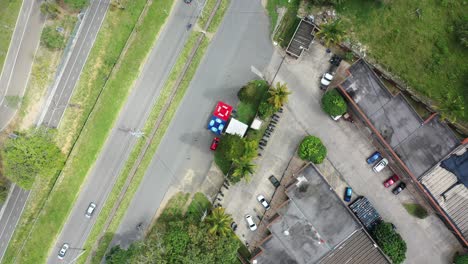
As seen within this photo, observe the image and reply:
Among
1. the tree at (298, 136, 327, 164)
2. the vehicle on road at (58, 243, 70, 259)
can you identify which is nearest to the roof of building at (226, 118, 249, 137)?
the tree at (298, 136, 327, 164)

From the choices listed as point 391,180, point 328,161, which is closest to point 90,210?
point 328,161

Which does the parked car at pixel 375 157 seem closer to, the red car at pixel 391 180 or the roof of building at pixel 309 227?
A: the red car at pixel 391 180

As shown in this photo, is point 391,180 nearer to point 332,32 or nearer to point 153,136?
point 332,32

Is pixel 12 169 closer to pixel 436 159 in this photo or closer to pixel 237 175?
pixel 237 175

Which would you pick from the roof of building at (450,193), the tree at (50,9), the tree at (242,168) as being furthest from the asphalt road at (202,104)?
the roof of building at (450,193)

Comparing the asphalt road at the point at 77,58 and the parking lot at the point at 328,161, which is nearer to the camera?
the parking lot at the point at 328,161

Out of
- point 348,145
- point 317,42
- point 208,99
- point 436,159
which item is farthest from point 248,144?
point 436,159
